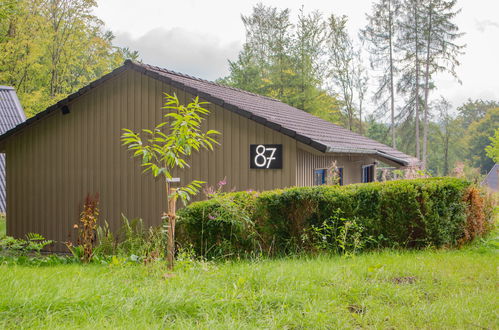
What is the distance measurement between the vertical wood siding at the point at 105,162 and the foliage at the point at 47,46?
34.5 ft

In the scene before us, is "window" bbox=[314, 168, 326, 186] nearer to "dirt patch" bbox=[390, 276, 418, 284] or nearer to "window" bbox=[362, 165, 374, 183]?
"window" bbox=[362, 165, 374, 183]

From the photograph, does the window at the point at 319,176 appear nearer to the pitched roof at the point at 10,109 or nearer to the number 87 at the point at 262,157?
the number 87 at the point at 262,157

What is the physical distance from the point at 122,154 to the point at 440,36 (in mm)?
24954

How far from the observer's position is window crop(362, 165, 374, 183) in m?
15.7

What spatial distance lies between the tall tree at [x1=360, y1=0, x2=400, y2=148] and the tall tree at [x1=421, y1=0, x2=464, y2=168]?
1988mm

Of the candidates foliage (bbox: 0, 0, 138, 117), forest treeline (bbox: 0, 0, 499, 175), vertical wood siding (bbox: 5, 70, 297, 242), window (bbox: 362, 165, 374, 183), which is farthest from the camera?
forest treeline (bbox: 0, 0, 499, 175)

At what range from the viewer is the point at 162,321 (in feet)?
12.9

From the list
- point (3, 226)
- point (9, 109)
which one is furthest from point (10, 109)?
point (3, 226)

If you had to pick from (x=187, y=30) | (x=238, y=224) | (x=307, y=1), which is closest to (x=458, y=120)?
(x=307, y=1)

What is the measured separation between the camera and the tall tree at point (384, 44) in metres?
31.2

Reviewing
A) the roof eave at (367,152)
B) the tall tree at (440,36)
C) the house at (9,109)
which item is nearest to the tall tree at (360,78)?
the tall tree at (440,36)

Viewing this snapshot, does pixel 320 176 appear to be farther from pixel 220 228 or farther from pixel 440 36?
pixel 440 36

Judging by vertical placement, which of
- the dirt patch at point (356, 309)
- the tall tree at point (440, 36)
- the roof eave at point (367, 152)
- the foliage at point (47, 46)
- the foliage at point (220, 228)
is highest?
the tall tree at point (440, 36)

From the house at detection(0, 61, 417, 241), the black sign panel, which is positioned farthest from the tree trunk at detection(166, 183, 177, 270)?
the black sign panel
